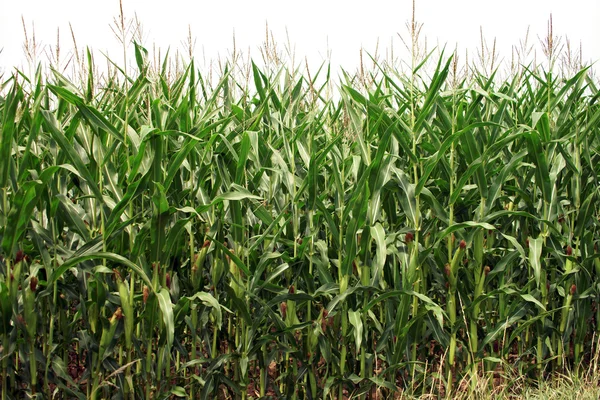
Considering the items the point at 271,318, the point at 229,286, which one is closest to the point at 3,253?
the point at 229,286

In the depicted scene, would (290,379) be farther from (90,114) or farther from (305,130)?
(90,114)

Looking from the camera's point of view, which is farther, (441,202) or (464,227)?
(441,202)

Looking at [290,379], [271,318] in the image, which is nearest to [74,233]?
[271,318]

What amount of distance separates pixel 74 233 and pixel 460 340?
2.26 m

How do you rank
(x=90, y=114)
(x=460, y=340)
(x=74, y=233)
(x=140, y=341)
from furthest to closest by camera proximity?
1. (x=460, y=340)
2. (x=74, y=233)
3. (x=140, y=341)
4. (x=90, y=114)

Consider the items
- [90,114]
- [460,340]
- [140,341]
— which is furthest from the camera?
[460,340]

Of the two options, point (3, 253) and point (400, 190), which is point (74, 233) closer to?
point (3, 253)

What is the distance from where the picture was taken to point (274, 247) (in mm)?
3756

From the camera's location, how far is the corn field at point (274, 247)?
3.26m

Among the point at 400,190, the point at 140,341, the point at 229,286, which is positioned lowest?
the point at 140,341

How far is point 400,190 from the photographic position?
3551 mm

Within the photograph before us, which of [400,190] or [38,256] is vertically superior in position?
[400,190]

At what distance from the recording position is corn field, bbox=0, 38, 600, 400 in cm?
326

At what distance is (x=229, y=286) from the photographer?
11.2ft
